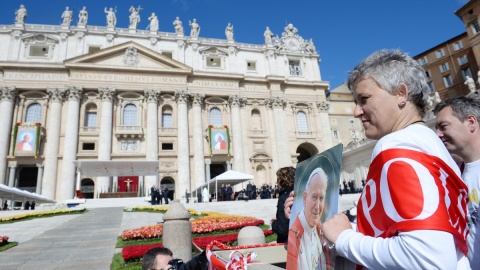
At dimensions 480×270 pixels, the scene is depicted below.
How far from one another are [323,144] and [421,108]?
4000 cm

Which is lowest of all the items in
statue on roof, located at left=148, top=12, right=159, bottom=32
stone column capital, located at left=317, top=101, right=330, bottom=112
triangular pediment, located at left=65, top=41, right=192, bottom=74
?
stone column capital, located at left=317, top=101, right=330, bottom=112

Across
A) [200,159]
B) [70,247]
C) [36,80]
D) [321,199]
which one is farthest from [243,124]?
[321,199]

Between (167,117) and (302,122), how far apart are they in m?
17.5

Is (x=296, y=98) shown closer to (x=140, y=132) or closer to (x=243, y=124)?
(x=243, y=124)

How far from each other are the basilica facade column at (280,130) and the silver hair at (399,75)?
3579cm

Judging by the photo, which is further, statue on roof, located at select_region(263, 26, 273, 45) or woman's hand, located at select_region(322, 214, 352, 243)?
statue on roof, located at select_region(263, 26, 273, 45)

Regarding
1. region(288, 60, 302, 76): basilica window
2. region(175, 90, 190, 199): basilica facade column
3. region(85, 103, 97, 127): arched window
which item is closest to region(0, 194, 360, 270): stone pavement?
region(175, 90, 190, 199): basilica facade column

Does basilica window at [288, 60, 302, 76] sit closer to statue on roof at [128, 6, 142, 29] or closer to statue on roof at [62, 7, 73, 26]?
statue on roof at [128, 6, 142, 29]

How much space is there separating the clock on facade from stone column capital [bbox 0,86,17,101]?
1318 inches

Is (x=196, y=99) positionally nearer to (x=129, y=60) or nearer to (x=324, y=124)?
(x=129, y=60)

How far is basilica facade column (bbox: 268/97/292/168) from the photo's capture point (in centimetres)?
3784

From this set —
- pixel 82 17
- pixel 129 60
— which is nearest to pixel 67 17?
pixel 82 17

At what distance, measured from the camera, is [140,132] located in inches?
1352

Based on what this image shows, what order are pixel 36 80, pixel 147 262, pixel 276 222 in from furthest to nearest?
pixel 36 80 < pixel 276 222 < pixel 147 262
